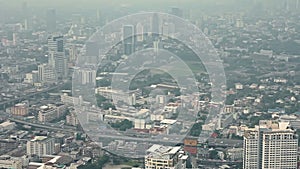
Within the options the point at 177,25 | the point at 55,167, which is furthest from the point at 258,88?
the point at 55,167

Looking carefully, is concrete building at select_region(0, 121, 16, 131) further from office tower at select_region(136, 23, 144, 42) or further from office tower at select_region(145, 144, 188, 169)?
office tower at select_region(136, 23, 144, 42)

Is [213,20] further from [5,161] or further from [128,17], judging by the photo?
[5,161]

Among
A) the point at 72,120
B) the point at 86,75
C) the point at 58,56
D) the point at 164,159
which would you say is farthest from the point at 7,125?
the point at 164,159

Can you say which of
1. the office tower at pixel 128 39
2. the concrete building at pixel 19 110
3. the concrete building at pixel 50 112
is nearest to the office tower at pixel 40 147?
the concrete building at pixel 50 112

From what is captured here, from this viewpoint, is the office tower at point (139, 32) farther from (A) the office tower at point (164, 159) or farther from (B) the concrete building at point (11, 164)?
(A) the office tower at point (164, 159)

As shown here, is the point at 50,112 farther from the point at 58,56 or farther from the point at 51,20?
the point at 51,20
